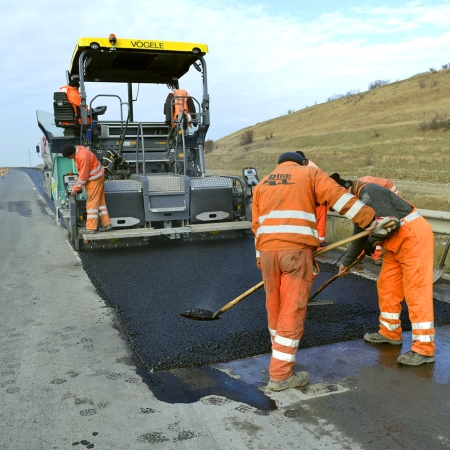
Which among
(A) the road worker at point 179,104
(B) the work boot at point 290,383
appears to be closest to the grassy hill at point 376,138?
(A) the road worker at point 179,104

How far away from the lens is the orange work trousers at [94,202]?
8.05 metres

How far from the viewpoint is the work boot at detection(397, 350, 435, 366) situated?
3.78 meters

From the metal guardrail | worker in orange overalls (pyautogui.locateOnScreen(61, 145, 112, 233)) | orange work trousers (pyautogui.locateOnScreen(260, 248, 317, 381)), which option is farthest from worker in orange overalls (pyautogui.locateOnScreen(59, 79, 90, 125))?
orange work trousers (pyautogui.locateOnScreen(260, 248, 317, 381))

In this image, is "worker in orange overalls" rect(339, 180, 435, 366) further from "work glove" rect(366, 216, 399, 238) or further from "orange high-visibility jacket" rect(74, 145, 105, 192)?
"orange high-visibility jacket" rect(74, 145, 105, 192)

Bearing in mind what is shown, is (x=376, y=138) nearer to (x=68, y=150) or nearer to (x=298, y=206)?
(x=68, y=150)

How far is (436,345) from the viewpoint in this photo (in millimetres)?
4188

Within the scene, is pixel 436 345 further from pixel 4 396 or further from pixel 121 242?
pixel 121 242

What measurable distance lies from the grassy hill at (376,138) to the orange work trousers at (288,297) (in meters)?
8.87

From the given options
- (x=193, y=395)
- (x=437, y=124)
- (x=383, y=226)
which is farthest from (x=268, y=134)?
(x=193, y=395)

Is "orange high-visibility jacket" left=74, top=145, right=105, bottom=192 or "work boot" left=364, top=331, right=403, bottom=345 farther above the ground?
"orange high-visibility jacket" left=74, top=145, right=105, bottom=192

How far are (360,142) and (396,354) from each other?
107ft

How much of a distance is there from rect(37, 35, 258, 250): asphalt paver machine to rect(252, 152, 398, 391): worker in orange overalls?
14.9ft

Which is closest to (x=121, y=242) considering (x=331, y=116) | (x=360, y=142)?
(x=360, y=142)

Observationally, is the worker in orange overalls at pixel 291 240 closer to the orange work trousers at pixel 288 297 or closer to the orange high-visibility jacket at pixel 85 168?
the orange work trousers at pixel 288 297
